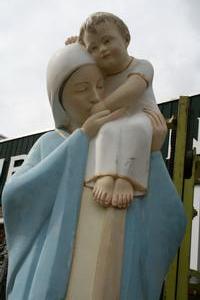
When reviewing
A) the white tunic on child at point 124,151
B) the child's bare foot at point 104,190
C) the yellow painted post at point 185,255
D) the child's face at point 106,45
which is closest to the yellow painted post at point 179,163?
→ the yellow painted post at point 185,255

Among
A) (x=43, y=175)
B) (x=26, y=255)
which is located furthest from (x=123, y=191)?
(x=26, y=255)

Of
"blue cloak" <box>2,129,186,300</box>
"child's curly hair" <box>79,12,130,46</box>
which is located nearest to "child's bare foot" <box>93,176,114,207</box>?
"blue cloak" <box>2,129,186,300</box>

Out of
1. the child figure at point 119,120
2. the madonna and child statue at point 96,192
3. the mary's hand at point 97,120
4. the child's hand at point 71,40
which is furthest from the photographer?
the child's hand at point 71,40

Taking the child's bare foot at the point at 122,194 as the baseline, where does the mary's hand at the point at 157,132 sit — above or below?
above

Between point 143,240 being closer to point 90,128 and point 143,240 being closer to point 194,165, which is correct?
point 90,128

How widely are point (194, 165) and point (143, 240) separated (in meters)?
1.05

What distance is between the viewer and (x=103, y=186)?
1.90 meters

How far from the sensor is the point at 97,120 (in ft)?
6.93

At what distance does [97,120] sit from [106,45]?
1.41ft

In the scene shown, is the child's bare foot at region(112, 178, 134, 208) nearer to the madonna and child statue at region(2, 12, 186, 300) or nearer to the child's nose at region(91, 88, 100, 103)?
the madonna and child statue at region(2, 12, 186, 300)

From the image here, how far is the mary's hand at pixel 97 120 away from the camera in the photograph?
211cm

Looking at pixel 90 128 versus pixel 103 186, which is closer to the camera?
pixel 103 186

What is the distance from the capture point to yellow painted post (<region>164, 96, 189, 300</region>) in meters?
2.44

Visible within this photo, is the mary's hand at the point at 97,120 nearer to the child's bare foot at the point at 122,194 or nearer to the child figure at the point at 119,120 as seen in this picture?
the child figure at the point at 119,120
